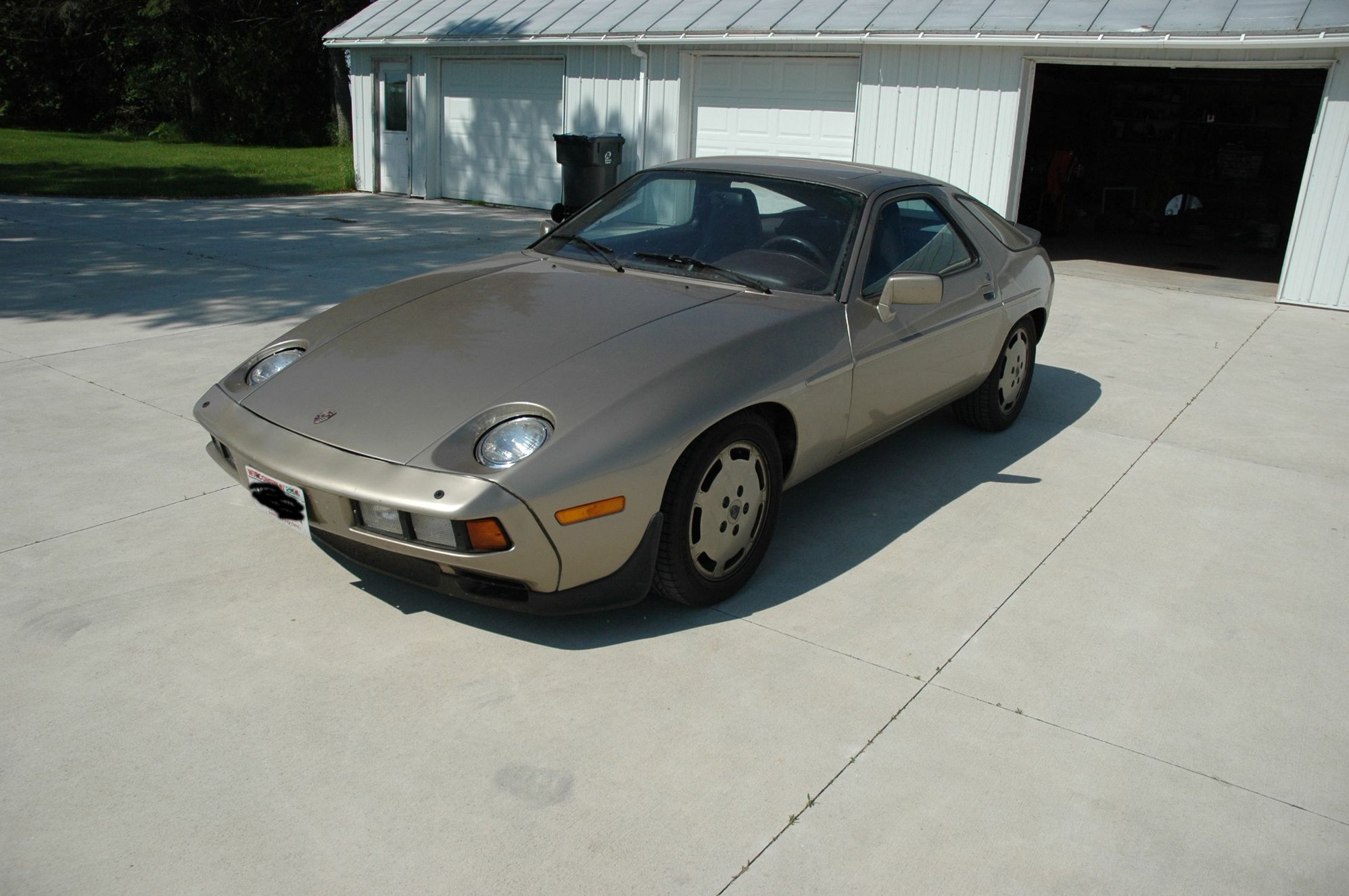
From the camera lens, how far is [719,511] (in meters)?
3.70

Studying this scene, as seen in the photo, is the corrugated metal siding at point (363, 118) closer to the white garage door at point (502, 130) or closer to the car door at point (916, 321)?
the white garage door at point (502, 130)

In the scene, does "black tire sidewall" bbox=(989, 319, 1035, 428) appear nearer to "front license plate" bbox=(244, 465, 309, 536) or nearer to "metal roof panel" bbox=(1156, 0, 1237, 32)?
"front license plate" bbox=(244, 465, 309, 536)

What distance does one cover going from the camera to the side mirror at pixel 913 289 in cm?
423

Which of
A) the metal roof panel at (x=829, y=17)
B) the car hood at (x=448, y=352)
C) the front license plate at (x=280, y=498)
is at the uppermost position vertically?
the metal roof panel at (x=829, y=17)

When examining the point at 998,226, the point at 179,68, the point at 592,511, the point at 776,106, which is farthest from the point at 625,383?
the point at 179,68

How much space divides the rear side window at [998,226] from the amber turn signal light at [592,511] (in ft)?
10.1

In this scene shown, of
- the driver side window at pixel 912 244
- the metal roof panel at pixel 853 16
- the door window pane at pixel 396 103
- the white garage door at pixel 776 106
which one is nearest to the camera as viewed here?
the driver side window at pixel 912 244

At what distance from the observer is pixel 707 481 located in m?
3.62

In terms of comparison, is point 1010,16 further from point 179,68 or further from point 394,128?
point 179,68

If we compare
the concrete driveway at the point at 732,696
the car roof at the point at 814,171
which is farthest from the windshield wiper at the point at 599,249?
the concrete driveway at the point at 732,696

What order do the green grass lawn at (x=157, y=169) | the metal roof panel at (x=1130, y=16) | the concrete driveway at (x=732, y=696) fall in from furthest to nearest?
the green grass lawn at (x=157, y=169)
the metal roof panel at (x=1130, y=16)
the concrete driveway at (x=732, y=696)

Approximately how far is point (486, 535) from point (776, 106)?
36.2 ft

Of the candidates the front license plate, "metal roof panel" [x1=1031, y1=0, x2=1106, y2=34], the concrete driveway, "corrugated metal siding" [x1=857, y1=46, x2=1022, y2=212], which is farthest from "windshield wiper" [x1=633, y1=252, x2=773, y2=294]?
"corrugated metal siding" [x1=857, y1=46, x2=1022, y2=212]

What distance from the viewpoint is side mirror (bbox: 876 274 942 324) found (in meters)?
4.23
